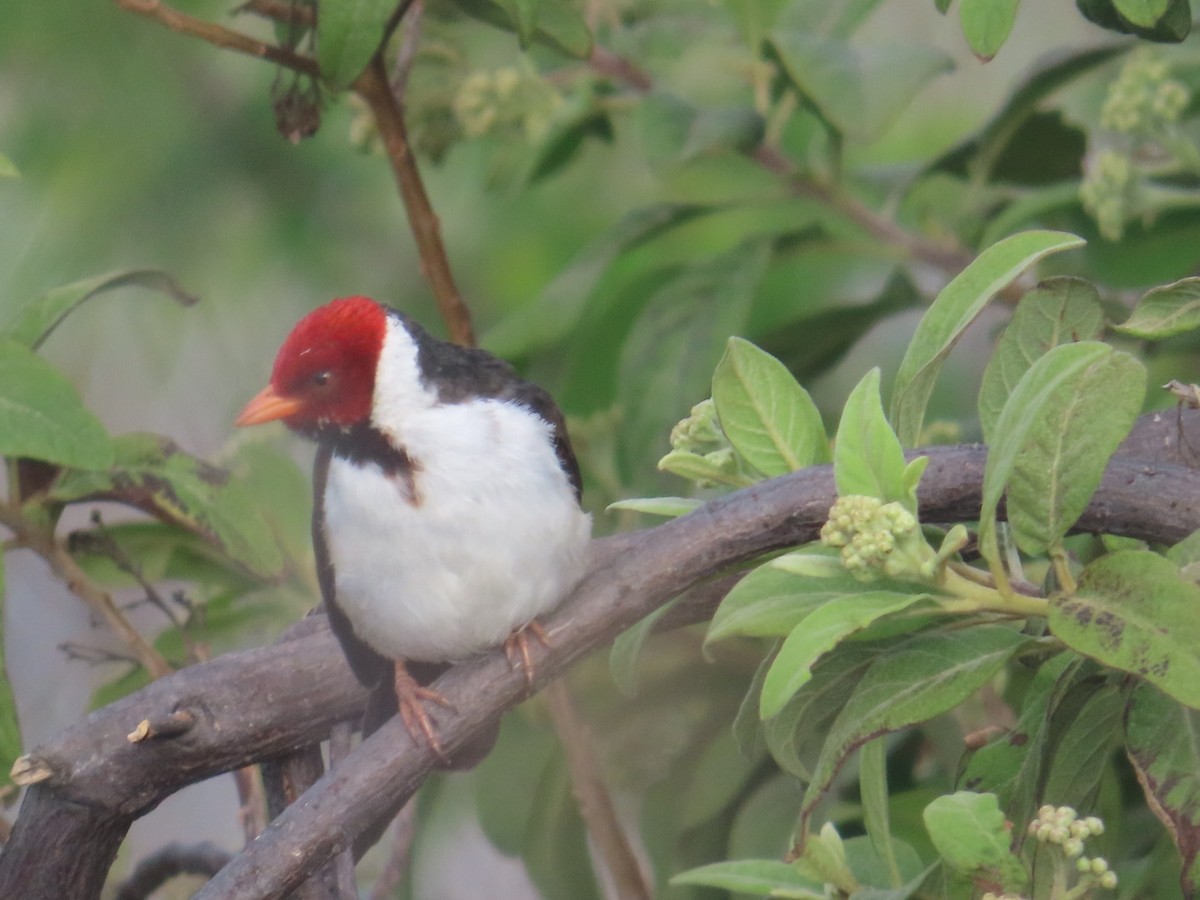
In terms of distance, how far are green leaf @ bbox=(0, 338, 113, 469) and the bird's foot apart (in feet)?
1.46

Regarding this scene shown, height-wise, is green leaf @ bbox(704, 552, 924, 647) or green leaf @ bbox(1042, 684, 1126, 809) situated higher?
green leaf @ bbox(704, 552, 924, 647)

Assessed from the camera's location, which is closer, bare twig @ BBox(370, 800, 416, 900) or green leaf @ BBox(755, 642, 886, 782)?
green leaf @ BBox(755, 642, 886, 782)

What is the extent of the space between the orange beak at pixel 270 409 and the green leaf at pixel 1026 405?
0.87m

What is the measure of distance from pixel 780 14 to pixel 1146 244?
22.1 inches

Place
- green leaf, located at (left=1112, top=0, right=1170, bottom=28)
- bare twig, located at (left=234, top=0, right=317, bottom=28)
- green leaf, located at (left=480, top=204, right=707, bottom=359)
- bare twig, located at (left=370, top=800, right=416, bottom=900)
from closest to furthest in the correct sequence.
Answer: green leaf, located at (left=1112, top=0, right=1170, bottom=28) < bare twig, located at (left=234, top=0, right=317, bottom=28) < bare twig, located at (left=370, top=800, right=416, bottom=900) < green leaf, located at (left=480, top=204, right=707, bottom=359)

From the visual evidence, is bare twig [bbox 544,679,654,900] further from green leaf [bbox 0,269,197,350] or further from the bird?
green leaf [bbox 0,269,197,350]

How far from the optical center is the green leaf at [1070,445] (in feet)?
3.01

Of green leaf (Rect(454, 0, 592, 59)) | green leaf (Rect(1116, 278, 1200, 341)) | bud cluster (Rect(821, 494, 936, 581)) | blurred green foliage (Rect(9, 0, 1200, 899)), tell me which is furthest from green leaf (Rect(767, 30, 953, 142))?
bud cluster (Rect(821, 494, 936, 581))

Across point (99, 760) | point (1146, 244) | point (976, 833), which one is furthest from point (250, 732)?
point (1146, 244)

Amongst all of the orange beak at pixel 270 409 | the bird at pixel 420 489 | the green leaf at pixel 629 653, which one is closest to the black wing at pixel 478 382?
the bird at pixel 420 489

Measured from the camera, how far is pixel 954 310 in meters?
1.00

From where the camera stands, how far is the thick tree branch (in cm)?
101

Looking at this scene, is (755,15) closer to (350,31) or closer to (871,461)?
(350,31)

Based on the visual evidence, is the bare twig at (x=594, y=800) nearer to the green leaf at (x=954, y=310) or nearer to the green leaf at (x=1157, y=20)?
the green leaf at (x=954, y=310)
